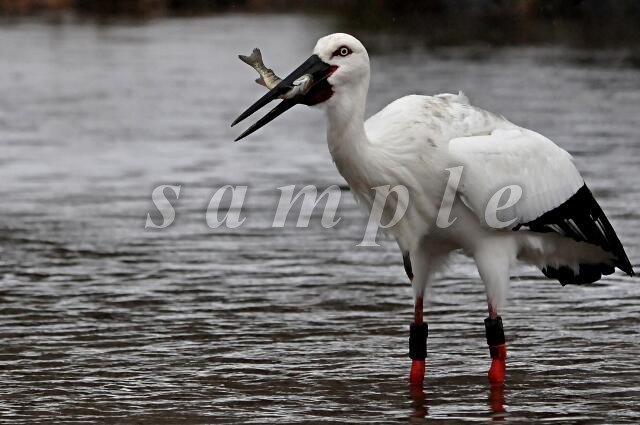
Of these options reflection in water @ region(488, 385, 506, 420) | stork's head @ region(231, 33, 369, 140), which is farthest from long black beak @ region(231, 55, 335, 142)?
reflection in water @ region(488, 385, 506, 420)

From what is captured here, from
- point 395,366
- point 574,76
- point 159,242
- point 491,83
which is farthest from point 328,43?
point 574,76

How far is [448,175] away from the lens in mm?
7762

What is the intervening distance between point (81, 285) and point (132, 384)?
2.69m

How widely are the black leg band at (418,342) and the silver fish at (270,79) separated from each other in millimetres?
1649

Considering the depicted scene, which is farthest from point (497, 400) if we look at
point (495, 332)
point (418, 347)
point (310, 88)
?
point (310, 88)

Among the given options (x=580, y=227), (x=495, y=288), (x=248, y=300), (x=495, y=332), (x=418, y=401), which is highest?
(x=580, y=227)

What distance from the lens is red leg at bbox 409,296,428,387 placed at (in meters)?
8.20

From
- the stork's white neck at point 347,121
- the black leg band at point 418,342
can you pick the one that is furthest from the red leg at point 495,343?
the stork's white neck at point 347,121

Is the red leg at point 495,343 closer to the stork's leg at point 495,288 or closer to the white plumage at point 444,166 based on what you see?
the stork's leg at point 495,288

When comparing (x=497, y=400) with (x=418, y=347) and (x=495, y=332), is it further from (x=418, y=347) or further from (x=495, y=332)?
(x=418, y=347)

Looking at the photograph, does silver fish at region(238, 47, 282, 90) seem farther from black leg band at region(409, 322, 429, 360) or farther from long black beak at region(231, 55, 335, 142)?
black leg band at region(409, 322, 429, 360)

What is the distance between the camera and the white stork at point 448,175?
7383 mm

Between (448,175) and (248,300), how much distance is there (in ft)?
9.21

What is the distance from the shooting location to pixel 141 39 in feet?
113
